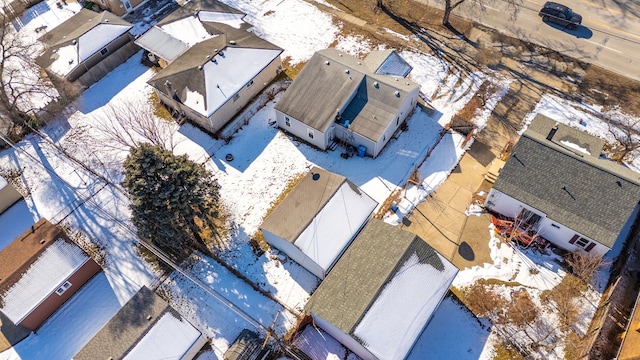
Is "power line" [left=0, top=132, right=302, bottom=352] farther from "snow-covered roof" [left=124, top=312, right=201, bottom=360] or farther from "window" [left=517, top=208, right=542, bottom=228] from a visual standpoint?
"window" [left=517, top=208, right=542, bottom=228]

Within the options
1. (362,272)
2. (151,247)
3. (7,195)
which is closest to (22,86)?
(7,195)

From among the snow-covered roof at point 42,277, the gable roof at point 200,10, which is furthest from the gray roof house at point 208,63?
the snow-covered roof at point 42,277

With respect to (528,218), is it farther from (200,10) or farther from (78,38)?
(78,38)

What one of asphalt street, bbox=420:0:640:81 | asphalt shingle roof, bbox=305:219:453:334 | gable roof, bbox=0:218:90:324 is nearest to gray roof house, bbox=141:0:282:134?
gable roof, bbox=0:218:90:324

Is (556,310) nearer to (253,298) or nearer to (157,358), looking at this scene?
(253,298)

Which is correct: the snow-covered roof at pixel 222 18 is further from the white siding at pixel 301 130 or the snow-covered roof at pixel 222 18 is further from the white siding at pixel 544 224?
the white siding at pixel 544 224

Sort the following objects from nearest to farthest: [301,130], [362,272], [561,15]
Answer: [362,272]
[301,130]
[561,15]
